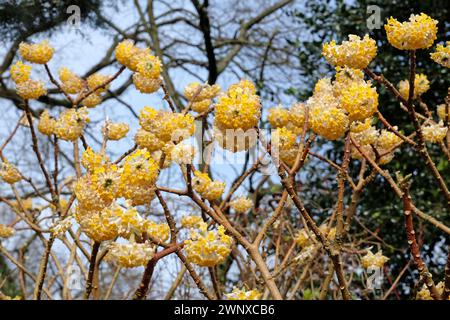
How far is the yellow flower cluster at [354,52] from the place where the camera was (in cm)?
94

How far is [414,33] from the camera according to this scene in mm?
940

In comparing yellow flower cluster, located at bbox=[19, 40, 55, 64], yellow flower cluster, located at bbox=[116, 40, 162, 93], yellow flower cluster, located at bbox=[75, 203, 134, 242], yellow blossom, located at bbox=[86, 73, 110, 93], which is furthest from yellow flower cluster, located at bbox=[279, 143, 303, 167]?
yellow flower cluster, located at bbox=[19, 40, 55, 64]

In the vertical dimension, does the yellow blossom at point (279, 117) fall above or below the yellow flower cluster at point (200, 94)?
below

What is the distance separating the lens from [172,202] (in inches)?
120

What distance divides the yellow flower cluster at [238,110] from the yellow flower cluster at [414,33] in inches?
11.7

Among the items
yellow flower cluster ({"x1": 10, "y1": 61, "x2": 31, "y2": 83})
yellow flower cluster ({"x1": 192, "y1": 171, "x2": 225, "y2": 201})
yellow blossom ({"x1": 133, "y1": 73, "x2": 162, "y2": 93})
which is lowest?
yellow flower cluster ({"x1": 192, "y1": 171, "x2": 225, "y2": 201})

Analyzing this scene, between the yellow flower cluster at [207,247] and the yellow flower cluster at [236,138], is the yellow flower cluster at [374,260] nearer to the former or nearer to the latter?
the yellow flower cluster at [236,138]

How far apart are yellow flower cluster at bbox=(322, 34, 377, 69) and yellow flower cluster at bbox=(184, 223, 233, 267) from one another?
396mm

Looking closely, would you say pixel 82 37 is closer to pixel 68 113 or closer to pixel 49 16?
pixel 49 16

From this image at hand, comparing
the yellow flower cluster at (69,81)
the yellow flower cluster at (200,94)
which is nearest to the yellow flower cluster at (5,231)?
the yellow flower cluster at (69,81)

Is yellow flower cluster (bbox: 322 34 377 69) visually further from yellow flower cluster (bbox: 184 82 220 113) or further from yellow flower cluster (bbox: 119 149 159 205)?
yellow flower cluster (bbox: 184 82 220 113)

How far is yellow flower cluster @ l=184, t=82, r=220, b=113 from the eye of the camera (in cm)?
153
